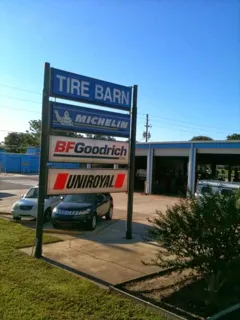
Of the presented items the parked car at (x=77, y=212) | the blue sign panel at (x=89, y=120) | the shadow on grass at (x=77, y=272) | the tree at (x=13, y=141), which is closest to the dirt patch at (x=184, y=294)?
the shadow on grass at (x=77, y=272)

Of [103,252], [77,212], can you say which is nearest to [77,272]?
[103,252]

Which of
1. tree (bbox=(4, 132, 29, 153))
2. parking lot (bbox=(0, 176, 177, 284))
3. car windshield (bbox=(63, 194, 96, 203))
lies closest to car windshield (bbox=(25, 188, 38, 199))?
parking lot (bbox=(0, 176, 177, 284))

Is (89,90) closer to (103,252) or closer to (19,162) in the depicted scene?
(103,252)

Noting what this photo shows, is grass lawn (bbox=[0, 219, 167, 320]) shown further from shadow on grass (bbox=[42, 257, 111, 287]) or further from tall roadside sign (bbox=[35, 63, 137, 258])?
tall roadside sign (bbox=[35, 63, 137, 258])

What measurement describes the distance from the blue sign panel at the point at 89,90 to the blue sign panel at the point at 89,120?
260 mm

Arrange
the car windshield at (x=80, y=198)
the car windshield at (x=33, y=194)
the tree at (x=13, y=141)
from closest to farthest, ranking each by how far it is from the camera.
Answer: the car windshield at (x=80, y=198)
the car windshield at (x=33, y=194)
the tree at (x=13, y=141)

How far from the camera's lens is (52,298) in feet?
18.1

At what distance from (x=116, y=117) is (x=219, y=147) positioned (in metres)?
16.4

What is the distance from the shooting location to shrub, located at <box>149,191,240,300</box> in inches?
210

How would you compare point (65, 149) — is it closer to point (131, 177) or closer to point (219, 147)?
point (131, 177)

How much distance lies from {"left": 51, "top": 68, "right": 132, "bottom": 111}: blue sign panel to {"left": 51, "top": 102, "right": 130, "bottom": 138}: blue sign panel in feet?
0.85

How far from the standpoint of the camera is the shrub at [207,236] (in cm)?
534

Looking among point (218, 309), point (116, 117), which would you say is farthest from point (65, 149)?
→ point (218, 309)

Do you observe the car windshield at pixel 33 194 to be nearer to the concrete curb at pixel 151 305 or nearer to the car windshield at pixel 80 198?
the car windshield at pixel 80 198
